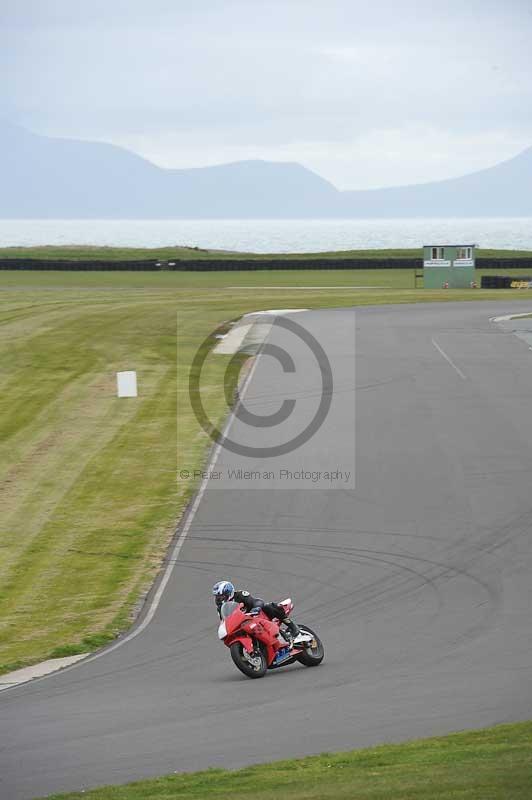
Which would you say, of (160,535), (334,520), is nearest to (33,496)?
(160,535)

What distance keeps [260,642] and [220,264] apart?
Answer: 85.7 m

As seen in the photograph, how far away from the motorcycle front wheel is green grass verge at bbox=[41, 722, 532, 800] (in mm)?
3091

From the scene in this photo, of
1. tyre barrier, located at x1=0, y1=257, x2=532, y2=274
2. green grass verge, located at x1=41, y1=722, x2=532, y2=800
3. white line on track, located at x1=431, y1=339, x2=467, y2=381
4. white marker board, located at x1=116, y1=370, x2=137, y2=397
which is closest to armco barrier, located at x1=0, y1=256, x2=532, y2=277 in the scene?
tyre barrier, located at x1=0, y1=257, x2=532, y2=274

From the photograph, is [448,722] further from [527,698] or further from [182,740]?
[182,740]

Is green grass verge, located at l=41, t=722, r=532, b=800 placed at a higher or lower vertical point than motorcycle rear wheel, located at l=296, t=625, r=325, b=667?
higher

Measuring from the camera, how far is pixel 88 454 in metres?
29.0

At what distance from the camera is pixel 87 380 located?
4106cm

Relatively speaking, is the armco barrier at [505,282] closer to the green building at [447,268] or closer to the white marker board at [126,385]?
the green building at [447,268]

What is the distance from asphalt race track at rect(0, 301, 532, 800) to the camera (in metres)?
11.1

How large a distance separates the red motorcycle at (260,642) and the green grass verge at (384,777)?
10.2ft

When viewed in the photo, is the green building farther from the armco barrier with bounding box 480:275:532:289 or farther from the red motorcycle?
the red motorcycle

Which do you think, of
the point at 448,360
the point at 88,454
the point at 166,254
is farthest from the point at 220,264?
the point at 88,454

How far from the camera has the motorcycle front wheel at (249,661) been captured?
1338 cm

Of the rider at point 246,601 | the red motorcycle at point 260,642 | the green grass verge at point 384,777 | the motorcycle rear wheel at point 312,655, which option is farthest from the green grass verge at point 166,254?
the green grass verge at point 384,777
